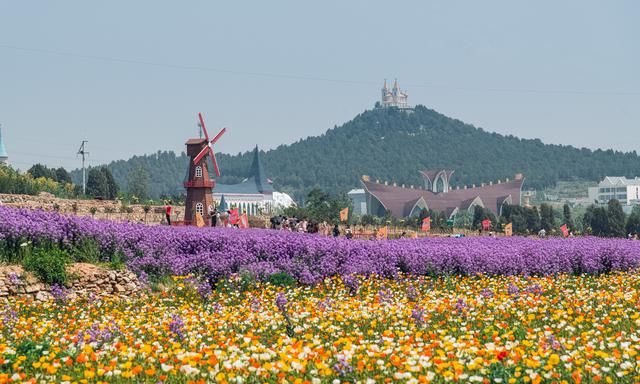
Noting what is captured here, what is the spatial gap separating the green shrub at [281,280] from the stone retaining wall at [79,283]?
281cm

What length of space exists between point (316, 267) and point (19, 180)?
37.4 metres

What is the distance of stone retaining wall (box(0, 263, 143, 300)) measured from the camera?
16.4 m

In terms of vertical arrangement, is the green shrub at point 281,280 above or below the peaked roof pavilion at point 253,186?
below

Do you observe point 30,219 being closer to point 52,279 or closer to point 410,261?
point 52,279

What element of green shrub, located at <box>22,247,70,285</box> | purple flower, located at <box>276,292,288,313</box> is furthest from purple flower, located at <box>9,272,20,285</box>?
purple flower, located at <box>276,292,288,313</box>

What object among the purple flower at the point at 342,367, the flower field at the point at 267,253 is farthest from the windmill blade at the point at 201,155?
the purple flower at the point at 342,367

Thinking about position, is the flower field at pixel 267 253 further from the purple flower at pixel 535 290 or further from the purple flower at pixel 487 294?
the purple flower at pixel 535 290

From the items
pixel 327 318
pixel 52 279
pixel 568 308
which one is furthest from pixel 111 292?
pixel 568 308

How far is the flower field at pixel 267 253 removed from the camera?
19.0 meters

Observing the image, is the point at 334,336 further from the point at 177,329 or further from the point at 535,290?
the point at 535,290

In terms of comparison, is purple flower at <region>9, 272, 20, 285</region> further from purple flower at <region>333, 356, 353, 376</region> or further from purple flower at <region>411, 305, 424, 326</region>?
purple flower at <region>333, 356, 353, 376</region>

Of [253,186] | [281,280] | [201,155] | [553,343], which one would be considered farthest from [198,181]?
[253,186]

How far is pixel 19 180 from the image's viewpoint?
5222 centimetres

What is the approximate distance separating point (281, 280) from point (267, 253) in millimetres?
2211
